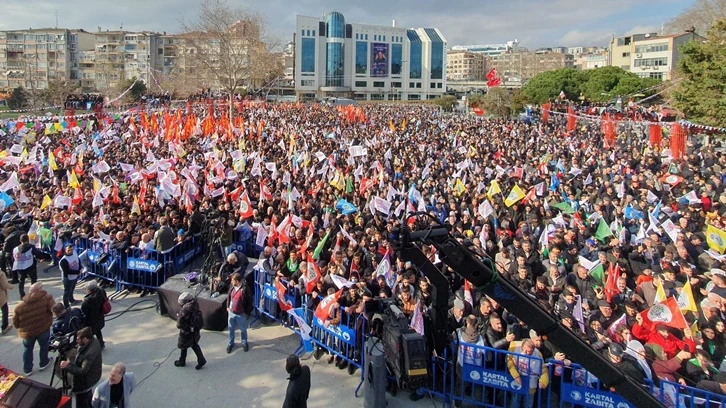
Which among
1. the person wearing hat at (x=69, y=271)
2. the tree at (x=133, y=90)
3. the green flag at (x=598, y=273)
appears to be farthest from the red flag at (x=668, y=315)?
the tree at (x=133, y=90)

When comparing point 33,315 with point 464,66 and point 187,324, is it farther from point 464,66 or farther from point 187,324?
point 464,66

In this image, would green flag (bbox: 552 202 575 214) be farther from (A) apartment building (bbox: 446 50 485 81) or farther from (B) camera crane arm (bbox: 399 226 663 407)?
(A) apartment building (bbox: 446 50 485 81)

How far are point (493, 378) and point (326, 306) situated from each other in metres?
2.43

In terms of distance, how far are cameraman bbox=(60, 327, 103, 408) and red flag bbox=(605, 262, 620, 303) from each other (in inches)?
272

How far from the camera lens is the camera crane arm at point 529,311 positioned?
3.80 meters

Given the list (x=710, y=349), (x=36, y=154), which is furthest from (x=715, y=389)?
(x=36, y=154)

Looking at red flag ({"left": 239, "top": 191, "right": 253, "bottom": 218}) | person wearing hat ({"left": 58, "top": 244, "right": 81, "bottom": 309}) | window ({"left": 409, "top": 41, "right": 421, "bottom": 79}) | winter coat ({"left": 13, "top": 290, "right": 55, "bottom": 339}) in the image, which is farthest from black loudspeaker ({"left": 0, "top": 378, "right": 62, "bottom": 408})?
window ({"left": 409, "top": 41, "right": 421, "bottom": 79})

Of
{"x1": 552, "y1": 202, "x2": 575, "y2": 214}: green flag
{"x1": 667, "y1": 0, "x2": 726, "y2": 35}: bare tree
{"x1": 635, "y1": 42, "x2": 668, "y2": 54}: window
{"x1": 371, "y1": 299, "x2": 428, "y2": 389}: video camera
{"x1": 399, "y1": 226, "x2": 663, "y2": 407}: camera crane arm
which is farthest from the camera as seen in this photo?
{"x1": 635, "y1": 42, "x2": 668, "y2": 54}: window

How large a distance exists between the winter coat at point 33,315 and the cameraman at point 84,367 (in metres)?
1.47

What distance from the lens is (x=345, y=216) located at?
11000 millimetres

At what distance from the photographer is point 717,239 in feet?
28.0

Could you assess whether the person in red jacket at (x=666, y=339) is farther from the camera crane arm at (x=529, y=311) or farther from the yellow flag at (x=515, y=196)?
the yellow flag at (x=515, y=196)

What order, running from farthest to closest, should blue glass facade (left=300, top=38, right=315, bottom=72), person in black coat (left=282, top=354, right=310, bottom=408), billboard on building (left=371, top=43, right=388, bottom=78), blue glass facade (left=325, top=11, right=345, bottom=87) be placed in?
billboard on building (left=371, top=43, right=388, bottom=78) → blue glass facade (left=325, top=11, right=345, bottom=87) → blue glass facade (left=300, top=38, right=315, bottom=72) → person in black coat (left=282, top=354, right=310, bottom=408)

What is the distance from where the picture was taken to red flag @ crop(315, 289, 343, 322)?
6852 millimetres
